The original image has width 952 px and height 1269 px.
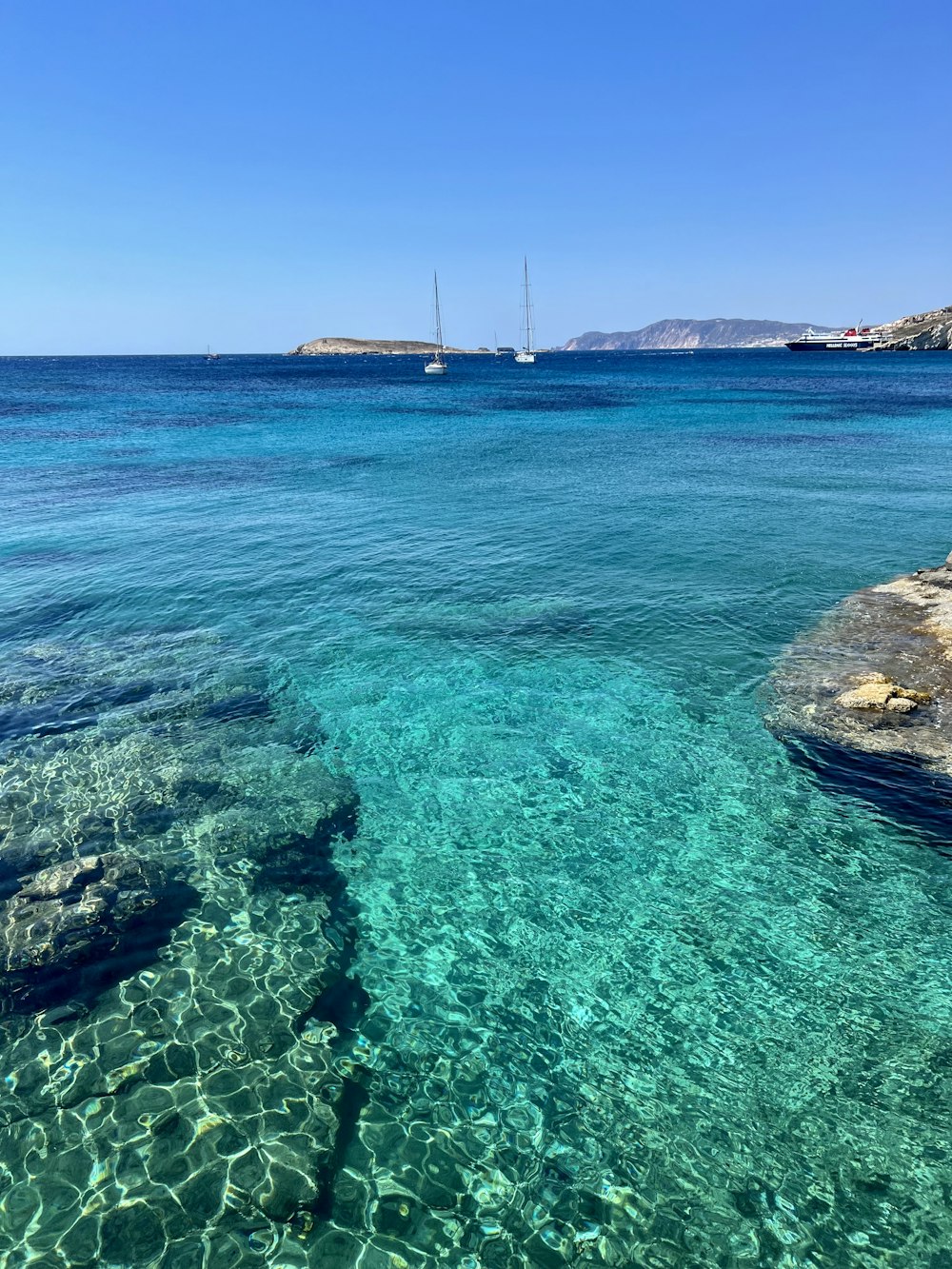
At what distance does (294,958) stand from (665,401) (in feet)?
302

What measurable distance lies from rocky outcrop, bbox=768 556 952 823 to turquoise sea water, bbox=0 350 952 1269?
80 centimetres

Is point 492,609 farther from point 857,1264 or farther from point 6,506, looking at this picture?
point 6,506

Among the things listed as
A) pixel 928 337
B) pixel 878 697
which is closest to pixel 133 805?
pixel 878 697

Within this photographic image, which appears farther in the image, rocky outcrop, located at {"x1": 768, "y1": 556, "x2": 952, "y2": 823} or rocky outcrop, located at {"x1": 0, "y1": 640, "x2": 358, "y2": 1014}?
rocky outcrop, located at {"x1": 768, "y1": 556, "x2": 952, "y2": 823}

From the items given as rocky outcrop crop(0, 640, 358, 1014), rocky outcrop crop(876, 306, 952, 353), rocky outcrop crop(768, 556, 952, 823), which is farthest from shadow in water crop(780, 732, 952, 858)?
rocky outcrop crop(876, 306, 952, 353)

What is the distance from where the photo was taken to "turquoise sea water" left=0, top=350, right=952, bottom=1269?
7.07 metres

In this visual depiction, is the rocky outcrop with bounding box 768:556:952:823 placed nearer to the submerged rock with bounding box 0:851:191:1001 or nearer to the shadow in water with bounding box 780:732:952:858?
the shadow in water with bounding box 780:732:952:858

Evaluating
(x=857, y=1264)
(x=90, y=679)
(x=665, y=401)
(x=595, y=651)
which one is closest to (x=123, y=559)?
(x=90, y=679)

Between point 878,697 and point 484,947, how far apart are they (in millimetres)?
10573

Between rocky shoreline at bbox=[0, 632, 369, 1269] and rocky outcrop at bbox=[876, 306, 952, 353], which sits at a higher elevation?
rocky outcrop at bbox=[876, 306, 952, 353]

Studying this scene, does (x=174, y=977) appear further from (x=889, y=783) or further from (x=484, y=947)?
(x=889, y=783)

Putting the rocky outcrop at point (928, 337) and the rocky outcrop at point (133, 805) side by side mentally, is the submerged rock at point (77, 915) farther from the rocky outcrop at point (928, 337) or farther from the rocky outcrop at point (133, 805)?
the rocky outcrop at point (928, 337)

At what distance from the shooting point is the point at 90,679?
17734 mm

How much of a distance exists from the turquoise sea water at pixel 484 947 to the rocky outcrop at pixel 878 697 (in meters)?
0.80
